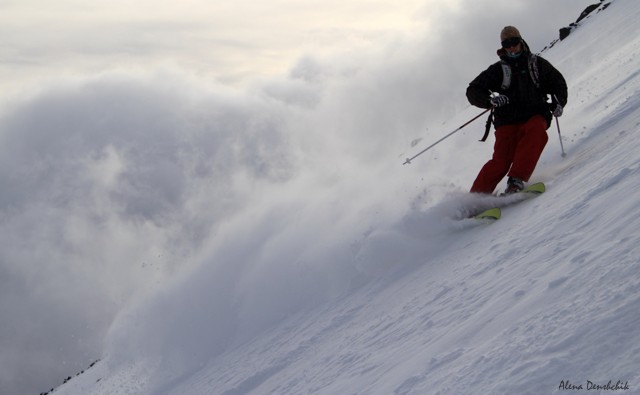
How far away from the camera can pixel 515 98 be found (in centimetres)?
780

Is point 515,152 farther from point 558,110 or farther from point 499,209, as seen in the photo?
point 499,209

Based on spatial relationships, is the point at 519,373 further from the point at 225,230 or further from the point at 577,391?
the point at 225,230

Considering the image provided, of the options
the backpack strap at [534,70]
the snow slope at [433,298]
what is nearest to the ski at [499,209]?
the snow slope at [433,298]

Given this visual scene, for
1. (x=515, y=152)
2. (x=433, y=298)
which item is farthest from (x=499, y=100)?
(x=433, y=298)

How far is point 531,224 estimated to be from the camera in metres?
5.86

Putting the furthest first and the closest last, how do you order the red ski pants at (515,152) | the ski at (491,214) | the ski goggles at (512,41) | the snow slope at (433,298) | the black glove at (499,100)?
the black glove at (499,100) < the ski goggles at (512,41) < the red ski pants at (515,152) < the ski at (491,214) < the snow slope at (433,298)

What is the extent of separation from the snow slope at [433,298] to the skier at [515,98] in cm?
45

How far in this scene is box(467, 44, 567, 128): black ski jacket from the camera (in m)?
7.71

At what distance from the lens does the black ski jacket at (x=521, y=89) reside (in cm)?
771

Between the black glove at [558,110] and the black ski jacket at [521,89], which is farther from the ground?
the black ski jacket at [521,89]

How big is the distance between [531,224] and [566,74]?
11.1 metres

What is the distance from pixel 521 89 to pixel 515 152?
2.36ft

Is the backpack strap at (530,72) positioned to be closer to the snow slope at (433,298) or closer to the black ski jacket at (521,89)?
the black ski jacket at (521,89)

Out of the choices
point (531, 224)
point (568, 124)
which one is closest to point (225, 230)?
point (568, 124)
